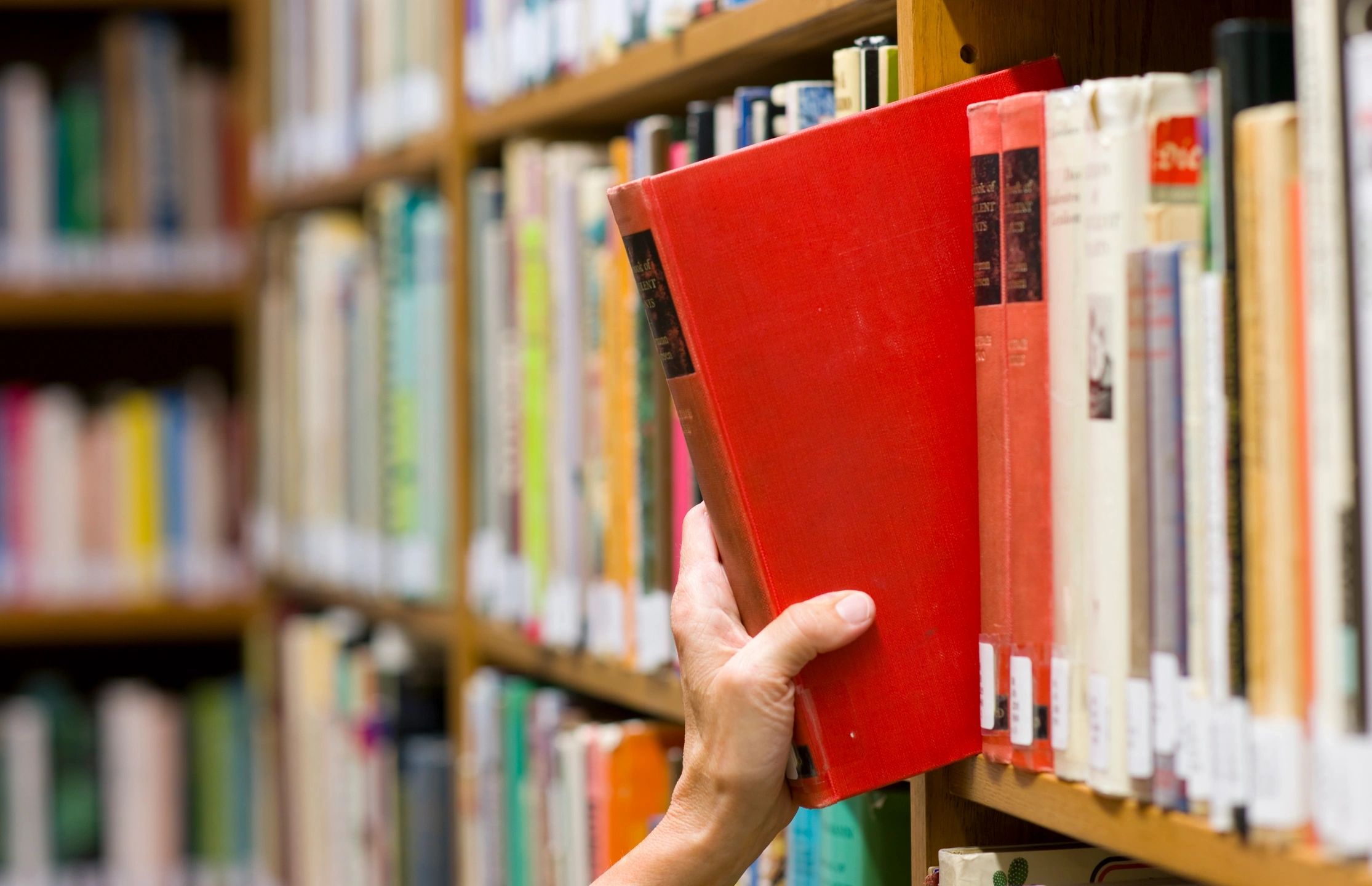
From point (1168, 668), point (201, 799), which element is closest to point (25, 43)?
point (201, 799)

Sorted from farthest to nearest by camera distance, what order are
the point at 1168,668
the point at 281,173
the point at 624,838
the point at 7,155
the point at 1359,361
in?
the point at 7,155 → the point at 281,173 → the point at 624,838 → the point at 1168,668 → the point at 1359,361

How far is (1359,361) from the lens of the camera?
1.95 ft

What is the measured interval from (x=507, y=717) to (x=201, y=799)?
52.0 inches

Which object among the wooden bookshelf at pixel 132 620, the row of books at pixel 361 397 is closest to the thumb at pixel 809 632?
the row of books at pixel 361 397

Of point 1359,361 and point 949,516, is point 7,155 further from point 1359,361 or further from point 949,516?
point 1359,361

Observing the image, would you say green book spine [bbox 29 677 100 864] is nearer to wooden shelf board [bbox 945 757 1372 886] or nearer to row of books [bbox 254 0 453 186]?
row of books [bbox 254 0 453 186]

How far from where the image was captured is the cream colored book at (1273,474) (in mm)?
625

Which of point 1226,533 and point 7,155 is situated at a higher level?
point 7,155

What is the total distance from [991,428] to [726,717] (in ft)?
0.66

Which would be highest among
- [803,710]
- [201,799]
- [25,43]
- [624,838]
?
[25,43]

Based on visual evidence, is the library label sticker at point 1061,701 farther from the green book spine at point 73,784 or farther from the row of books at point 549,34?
the green book spine at point 73,784

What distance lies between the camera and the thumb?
0.81 metres

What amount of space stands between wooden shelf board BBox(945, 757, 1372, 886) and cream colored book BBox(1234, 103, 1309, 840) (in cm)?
2

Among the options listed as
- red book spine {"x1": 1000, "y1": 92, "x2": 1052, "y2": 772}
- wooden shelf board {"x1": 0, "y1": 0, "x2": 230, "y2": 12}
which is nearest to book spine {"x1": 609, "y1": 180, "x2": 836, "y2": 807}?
red book spine {"x1": 1000, "y1": 92, "x2": 1052, "y2": 772}
